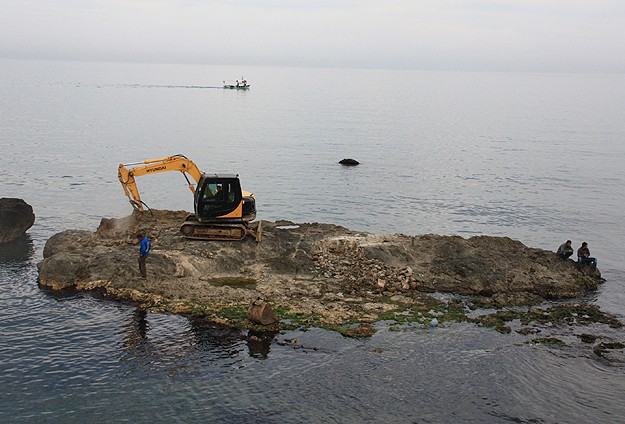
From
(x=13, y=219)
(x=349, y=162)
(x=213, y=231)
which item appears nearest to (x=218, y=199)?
(x=213, y=231)

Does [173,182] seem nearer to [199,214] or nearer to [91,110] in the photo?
[199,214]

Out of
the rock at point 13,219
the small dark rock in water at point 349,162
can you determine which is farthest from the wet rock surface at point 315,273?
the small dark rock in water at point 349,162

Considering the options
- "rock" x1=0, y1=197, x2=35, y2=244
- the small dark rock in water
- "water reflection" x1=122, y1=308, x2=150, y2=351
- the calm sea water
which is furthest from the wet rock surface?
the small dark rock in water

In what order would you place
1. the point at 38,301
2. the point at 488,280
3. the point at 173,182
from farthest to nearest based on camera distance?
1. the point at 173,182
2. the point at 488,280
3. the point at 38,301

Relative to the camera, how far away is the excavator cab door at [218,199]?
3216 cm

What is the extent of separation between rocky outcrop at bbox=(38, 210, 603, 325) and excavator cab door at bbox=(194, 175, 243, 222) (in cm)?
154

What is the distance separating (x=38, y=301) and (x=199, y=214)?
8.82 m

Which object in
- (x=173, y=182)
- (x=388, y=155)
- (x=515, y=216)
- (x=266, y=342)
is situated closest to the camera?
(x=266, y=342)

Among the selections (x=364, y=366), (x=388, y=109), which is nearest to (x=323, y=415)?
(x=364, y=366)

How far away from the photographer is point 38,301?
2769 cm

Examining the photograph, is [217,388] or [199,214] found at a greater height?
[199,214]

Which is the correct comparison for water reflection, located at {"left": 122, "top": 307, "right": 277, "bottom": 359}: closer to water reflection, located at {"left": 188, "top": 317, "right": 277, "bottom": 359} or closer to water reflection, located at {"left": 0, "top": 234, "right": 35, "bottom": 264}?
water reflection, located at {"left": 188, "top": 317, "right": 277, "bottom": 359}

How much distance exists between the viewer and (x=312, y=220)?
4825cm

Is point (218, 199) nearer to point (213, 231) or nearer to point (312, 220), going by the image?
point (213, 231)
